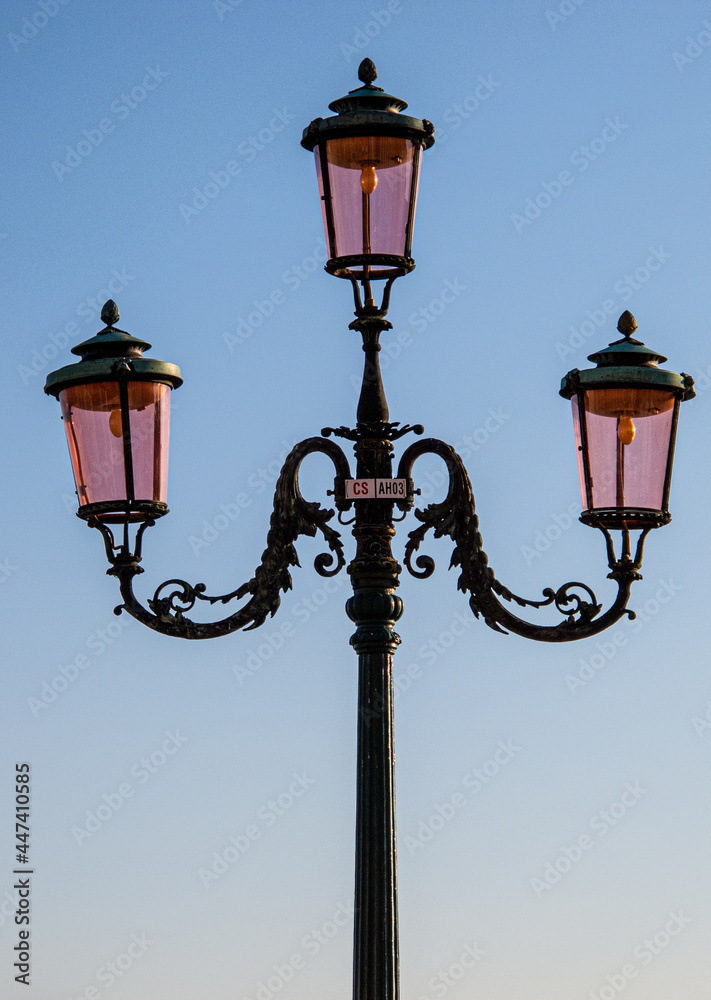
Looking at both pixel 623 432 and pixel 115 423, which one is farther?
pixel 623 432

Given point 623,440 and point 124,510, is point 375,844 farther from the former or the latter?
point 623,440

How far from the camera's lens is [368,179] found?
25.4 ft

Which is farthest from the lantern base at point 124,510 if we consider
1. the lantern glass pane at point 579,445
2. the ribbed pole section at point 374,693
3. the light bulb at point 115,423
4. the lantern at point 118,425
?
the lantern glass pane at point 579,445

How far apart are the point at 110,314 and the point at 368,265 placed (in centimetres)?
109

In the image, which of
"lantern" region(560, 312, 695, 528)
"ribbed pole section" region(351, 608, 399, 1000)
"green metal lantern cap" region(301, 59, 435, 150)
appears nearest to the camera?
"ribbed pole section" region(351, 608, 399, 1000)

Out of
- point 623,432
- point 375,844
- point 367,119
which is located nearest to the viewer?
point 375,844

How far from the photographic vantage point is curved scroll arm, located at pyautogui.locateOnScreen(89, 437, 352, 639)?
7.57 m

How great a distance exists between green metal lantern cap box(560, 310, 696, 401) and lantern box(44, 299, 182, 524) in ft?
5.30

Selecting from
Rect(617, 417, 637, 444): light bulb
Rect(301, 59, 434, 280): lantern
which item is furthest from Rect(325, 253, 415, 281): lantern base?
Rect(617, 417, 637, 444): light bulb

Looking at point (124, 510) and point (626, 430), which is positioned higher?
point (626, 430)

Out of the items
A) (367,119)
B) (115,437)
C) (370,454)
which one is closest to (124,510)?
(115,437)

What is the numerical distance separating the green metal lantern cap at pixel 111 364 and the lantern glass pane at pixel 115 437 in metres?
0.04

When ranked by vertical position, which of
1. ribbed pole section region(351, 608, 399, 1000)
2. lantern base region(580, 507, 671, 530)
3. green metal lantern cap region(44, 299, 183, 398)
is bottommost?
ribbed pole section region(351, 608, 399, 1000)

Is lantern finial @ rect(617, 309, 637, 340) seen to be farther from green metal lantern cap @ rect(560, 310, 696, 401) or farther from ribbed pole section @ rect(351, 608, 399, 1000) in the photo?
ribbed pole section @ rect(351, 608, 399, 1000)
